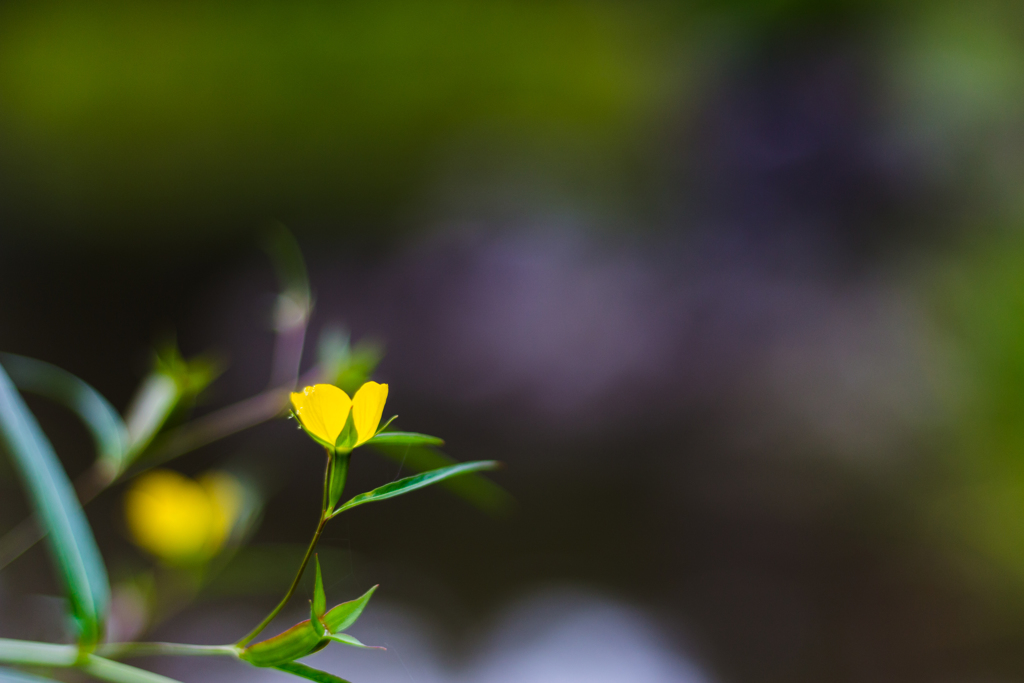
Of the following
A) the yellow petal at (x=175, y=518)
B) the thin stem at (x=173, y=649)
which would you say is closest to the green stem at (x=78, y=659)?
the thin stem at (x=173, y=649)

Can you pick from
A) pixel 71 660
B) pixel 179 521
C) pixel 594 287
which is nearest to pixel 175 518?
pixel 179 521

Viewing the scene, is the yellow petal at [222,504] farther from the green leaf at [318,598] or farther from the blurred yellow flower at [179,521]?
the green leaf at [318,598]

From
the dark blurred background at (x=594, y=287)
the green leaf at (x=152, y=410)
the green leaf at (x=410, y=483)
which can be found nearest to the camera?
the green leaf at (x=410, y=483)

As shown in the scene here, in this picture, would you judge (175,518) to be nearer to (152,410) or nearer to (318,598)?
(152,410)

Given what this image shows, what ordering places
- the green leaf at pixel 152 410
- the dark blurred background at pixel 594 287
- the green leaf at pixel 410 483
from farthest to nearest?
the dark blurred background at pixel 594 287 < the green leaf at pixel 152 410 < the green leaf at pixel 410 483

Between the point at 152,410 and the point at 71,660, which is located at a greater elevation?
the point at 152,410

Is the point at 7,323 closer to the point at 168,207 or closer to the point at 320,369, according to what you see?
the point at 168,207
